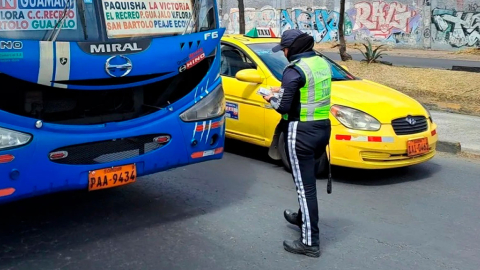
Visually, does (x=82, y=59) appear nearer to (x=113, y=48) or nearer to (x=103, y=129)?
(x=113, y=48)

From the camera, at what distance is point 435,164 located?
7992 mm

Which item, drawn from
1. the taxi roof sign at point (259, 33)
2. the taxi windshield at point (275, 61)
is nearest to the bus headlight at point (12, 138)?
the taxi windshield at point (275, 61)

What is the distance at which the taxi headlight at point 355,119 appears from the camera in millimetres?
6801

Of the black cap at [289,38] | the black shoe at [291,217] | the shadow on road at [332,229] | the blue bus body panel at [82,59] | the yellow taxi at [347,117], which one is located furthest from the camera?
the yellow taxi at [347,117]

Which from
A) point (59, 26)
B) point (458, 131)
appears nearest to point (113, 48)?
point (59, 26)

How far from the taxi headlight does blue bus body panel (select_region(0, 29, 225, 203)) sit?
173cm

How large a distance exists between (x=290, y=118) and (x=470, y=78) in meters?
10.7

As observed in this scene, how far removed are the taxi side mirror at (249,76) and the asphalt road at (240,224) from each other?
1.15m

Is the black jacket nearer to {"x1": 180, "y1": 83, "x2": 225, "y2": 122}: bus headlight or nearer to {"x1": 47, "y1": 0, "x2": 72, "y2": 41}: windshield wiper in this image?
{"x1": 180, "y1": 83, "x2": 225, "y2": 122}: bus headlight

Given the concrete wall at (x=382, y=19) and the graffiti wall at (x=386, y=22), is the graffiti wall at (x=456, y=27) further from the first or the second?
the graffiti wall at (x=386, y=22)

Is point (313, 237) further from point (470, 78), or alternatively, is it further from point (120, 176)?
point (470, 78)

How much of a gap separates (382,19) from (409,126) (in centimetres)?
2936

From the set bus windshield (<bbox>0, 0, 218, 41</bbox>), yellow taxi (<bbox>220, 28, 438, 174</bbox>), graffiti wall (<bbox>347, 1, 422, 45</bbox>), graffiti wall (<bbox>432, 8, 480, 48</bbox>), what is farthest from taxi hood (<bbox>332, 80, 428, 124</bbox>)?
graffiti wall (<bbox>347, 1, 422, 45</bbox>)

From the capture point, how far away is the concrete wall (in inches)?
1243
